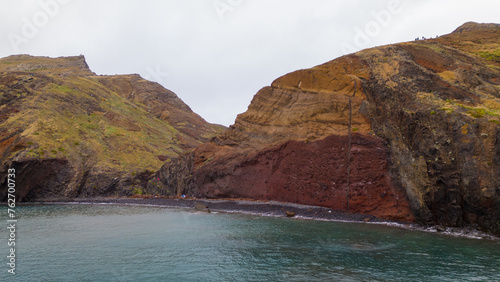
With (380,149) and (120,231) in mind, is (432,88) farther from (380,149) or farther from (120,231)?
(120,231)

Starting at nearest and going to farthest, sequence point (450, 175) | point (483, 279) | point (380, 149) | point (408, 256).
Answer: point (483, 279) < point (408, 256) < point (450, 175) < point (380, 149)

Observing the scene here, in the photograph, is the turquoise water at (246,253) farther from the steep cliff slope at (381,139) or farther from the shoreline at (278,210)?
the steep cliff slope at (381,139)

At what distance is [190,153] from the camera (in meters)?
56.1

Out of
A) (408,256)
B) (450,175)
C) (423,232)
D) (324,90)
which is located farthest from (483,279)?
(324,90)

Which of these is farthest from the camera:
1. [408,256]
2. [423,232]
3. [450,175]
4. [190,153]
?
[190,153]

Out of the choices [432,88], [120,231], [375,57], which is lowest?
[120,231]

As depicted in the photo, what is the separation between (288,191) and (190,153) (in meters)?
22.5

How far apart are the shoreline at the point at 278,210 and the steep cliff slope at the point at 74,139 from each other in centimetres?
633

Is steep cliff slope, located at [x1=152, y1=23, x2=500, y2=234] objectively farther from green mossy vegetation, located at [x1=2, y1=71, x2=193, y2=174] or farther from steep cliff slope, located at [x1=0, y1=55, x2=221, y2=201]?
green mossy vegetation, located at [x1=2, y1=71, x2=193, y2=174]

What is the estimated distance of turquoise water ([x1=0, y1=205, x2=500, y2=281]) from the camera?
16.0 m

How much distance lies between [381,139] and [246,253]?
22.3m

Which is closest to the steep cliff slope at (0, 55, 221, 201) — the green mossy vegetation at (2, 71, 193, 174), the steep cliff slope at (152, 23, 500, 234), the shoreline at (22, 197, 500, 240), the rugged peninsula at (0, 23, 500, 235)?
the green mossy vegetation at (2, 71, 193, 174)

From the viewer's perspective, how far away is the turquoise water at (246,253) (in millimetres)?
15961

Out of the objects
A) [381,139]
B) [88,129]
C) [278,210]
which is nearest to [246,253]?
[278,210]
